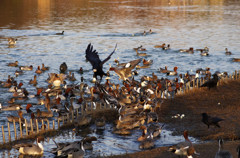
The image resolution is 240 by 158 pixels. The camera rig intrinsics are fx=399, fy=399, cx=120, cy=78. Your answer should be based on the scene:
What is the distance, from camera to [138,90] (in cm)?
2609

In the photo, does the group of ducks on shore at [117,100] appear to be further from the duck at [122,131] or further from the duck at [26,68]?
the duck at [26,68]

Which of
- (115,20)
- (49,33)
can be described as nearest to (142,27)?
(115,20)

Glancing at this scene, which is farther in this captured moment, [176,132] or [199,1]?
[199,1]

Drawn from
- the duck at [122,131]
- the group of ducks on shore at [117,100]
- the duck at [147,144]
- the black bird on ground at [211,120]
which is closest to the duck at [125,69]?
the group of ducks on shore at [117,100]

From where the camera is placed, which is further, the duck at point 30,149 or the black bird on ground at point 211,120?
the black bird on ground at point 211,120

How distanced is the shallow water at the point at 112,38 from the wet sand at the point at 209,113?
1339mm

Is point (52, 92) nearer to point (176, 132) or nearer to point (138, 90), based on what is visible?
point (138, 90)

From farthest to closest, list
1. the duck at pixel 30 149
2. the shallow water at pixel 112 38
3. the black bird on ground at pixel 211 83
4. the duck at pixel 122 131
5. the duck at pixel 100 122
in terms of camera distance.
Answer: the shallow water at pixel 112 38 < the black bird on ground at pixel 211 83 < the duck at pixel 100 122 < the duck at pixel 122 131 < the duck at pixel 30 149

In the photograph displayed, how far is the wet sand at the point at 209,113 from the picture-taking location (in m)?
15.5

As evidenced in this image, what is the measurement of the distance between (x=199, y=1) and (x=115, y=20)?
5396 centimetres

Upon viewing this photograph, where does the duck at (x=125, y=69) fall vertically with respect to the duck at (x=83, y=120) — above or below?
above

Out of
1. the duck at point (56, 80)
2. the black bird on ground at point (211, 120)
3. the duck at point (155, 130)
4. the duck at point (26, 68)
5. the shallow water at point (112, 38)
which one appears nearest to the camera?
the black bird on ground at point (211, 120)

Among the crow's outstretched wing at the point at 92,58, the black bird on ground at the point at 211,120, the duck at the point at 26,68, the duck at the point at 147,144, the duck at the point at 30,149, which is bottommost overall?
the duck at the point at 147,144

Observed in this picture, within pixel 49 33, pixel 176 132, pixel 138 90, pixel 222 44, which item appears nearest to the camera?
pixel 176 132
